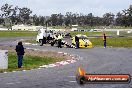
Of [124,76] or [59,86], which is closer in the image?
[124,76]

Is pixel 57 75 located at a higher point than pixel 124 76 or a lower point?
lower

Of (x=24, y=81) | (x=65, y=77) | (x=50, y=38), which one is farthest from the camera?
(x=50, y=38)

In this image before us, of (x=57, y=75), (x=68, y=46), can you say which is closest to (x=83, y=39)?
(x=68, y=46)

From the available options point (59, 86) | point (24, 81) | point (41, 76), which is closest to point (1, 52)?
point (41, 76)

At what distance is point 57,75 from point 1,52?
4.82m

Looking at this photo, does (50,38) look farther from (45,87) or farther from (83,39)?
(45,87)

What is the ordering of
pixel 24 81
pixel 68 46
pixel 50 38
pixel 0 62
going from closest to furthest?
1. pixel 24 81
2. pixel 0 62
3. pixel 68 46
4. pixel 50 38

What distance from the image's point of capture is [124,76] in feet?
27.3

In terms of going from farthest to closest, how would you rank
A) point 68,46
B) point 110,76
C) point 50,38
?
point 50,38, point 68,46, point 110,76

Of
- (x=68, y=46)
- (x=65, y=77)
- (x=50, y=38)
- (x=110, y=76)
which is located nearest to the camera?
(x=110, y=76)

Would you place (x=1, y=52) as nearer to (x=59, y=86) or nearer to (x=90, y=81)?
(x=59, y=86)

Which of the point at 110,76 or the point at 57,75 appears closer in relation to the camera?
the point at 110,76

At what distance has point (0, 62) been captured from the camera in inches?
830

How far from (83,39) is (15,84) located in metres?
27.3
